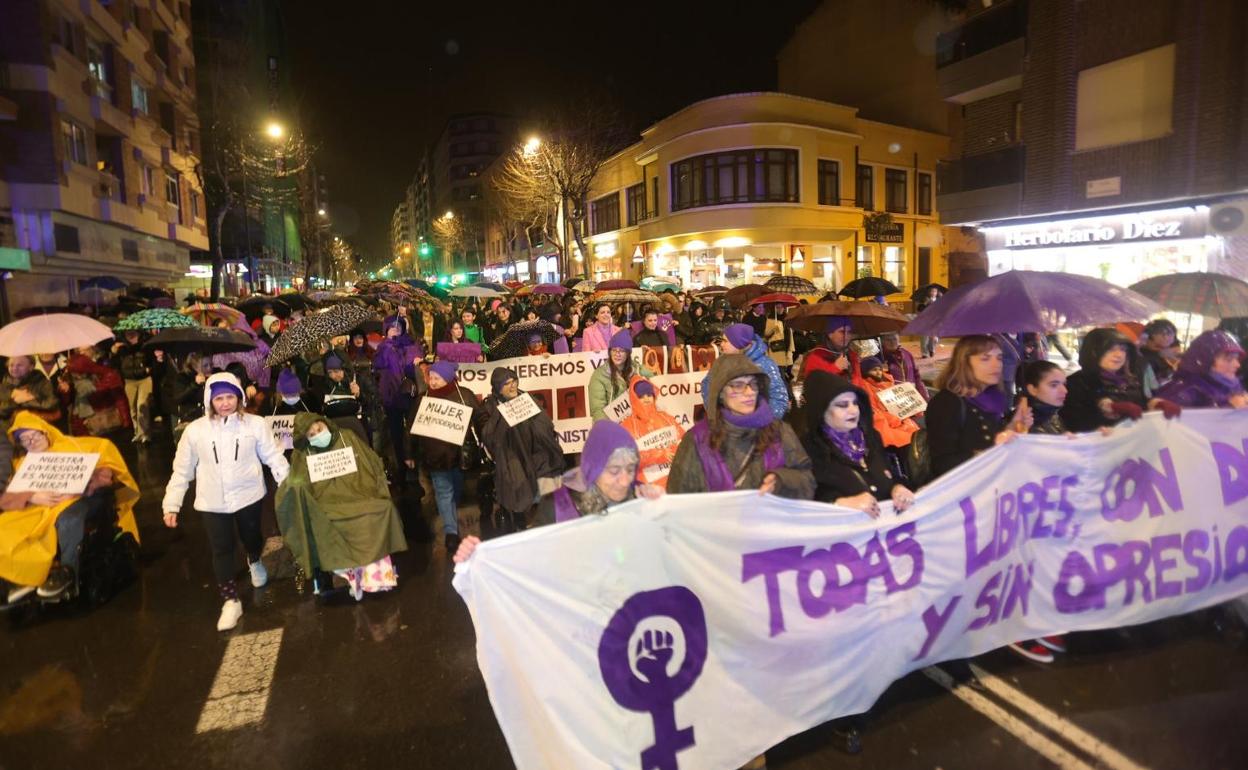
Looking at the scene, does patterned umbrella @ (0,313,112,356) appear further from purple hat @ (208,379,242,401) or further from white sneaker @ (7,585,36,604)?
purple hat @ (208,379,242,401)

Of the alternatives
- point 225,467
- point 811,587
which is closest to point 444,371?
point 225,467

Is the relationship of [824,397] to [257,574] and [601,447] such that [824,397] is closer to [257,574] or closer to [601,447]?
[601,447]

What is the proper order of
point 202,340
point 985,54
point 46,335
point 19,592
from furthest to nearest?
point 985,54 → point 202,340 → point 46,335 → point 19,592

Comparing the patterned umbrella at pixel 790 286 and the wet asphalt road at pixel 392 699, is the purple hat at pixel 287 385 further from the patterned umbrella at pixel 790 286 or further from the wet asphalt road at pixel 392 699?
the patterned umbrella at pixel 790 286

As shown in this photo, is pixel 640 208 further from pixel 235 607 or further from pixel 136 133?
pixel 235 607

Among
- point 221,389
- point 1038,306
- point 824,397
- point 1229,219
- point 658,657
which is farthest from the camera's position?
point 1229,219

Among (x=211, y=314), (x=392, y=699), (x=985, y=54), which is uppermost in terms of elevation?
(x=985, y=54)

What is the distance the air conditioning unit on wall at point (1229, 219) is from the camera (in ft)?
47.7

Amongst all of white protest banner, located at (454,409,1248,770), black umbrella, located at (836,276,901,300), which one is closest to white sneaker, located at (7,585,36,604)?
white protest banner, located at (454,409,1248,770)

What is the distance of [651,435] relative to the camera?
19.4 ft

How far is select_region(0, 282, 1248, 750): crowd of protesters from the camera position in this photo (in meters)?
3.84

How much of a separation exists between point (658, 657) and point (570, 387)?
5.82 meters

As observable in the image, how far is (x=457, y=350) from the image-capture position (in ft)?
27.1

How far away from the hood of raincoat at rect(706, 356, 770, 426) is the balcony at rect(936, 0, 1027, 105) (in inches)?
780
